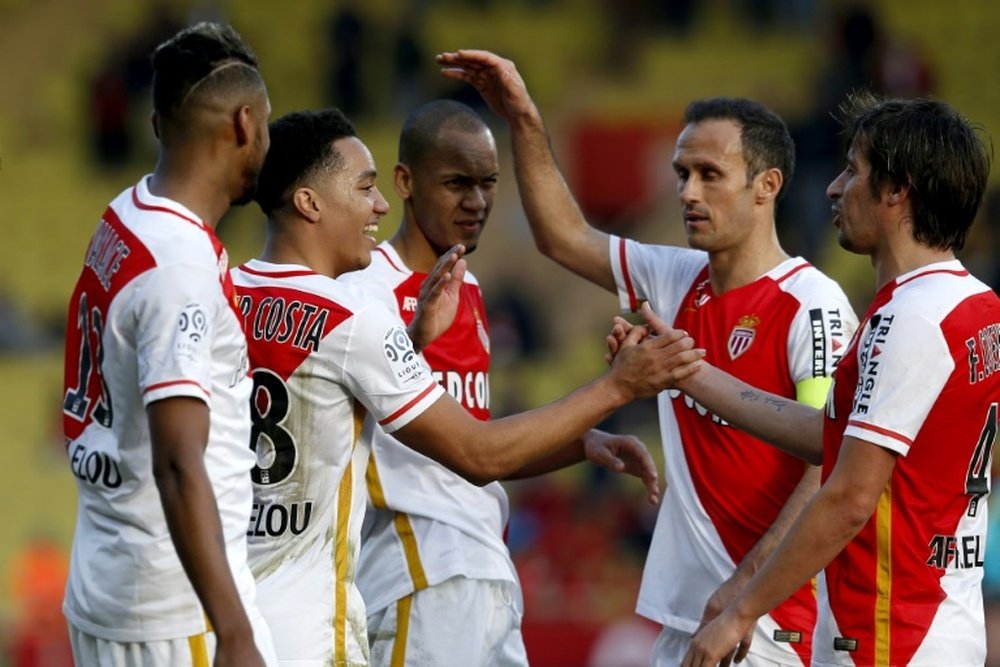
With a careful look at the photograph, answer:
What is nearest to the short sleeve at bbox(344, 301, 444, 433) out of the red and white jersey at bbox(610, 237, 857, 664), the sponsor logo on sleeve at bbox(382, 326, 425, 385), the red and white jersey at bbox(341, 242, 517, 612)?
the sponsor logo on sleeve at bbox(382, 326, 425, 385)

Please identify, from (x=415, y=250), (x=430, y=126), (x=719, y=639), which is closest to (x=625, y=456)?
(x=415, y=250)

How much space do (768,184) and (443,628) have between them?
2.24 m

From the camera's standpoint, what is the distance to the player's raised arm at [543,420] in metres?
5.19

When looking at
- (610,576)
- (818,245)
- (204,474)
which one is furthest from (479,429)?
(818,245)

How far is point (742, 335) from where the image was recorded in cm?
632

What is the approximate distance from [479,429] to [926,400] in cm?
141

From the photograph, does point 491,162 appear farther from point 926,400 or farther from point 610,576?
point 610,576

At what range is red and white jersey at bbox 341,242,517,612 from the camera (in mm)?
6484

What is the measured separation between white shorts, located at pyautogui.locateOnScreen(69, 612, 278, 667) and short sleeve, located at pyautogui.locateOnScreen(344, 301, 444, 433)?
877 millimetres

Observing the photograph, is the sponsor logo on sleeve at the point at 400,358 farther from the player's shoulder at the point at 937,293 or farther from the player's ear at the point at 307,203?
the player's shoulder at the point at 937,293

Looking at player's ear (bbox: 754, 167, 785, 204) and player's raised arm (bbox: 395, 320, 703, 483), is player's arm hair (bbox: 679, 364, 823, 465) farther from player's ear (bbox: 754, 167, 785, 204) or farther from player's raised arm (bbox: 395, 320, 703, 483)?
player's ear (bbox: 754, 167, 785, 204)

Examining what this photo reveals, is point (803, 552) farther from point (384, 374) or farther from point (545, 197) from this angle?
point (545, 197)

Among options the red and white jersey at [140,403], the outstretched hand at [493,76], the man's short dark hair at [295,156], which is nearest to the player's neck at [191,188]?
the red and white jersey at [140,403]

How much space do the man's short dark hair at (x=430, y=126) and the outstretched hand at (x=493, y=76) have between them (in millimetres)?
130
